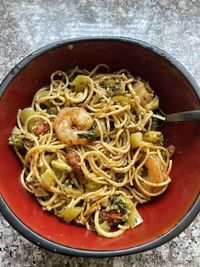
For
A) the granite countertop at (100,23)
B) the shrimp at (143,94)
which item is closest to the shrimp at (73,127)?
the shrimp at (143,94)

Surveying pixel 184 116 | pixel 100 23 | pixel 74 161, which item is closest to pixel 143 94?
pixel 184 116

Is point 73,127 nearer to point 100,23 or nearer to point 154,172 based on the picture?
point 154,172

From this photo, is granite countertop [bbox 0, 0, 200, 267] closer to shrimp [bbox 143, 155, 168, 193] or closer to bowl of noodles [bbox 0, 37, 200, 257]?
bowl of noodles [bbox 0, 37, 200, 257]

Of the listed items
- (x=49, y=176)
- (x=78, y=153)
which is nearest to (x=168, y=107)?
(x=78, y=153)

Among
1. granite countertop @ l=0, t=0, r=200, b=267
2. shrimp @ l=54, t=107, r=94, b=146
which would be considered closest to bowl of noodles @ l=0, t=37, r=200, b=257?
shrimp @ l=54, t=107, r=94, b=146

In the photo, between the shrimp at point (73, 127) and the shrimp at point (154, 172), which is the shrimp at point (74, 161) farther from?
the shrimp at point (154, 172)

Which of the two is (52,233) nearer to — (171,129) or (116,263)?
(116,263)
